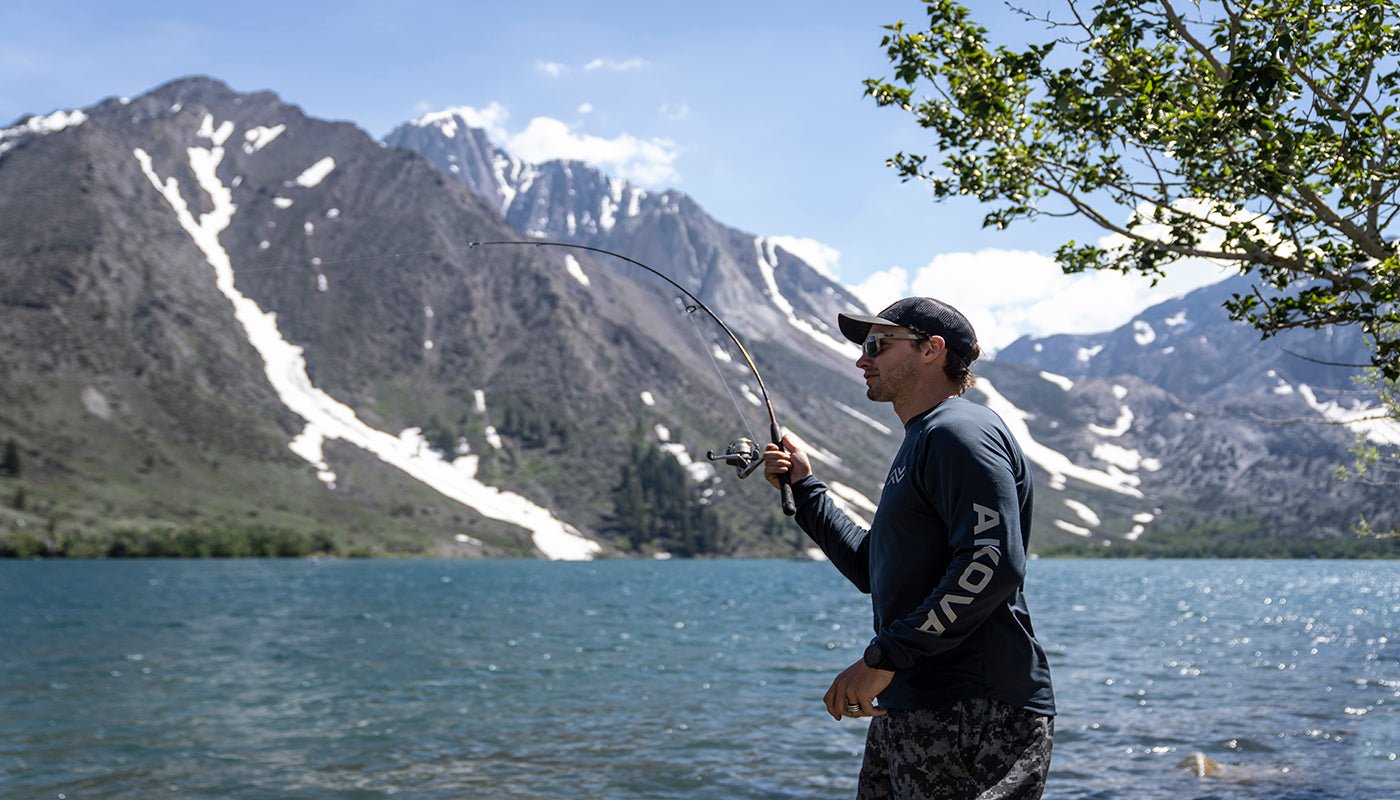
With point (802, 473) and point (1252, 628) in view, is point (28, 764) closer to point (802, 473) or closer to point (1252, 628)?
point (802, 473)

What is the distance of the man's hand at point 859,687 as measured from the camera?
4.95m

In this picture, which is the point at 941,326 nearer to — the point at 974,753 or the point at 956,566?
the point at 956,566

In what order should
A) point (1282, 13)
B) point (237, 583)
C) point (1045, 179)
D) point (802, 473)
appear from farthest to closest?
1. point (237, 583)
2. point (1045, 179)
3. point (1282, 13)
4. point (802, 473)

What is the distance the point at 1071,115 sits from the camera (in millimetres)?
12266

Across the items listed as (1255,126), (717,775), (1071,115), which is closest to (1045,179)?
(1071,115)

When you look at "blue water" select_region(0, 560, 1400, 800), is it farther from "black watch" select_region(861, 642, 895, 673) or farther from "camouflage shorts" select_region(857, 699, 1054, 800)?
"black watch" select_region(861, 642, 895, 673)

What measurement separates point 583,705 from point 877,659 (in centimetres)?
2678

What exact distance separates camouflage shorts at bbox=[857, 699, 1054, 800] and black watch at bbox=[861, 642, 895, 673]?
404mm

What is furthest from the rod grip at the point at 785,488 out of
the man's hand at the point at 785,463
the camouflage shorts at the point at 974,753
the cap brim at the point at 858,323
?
the camouflage shorts at the point at 974,753

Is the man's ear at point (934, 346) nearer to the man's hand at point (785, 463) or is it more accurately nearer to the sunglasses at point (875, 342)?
the sunglasses at point (875, 342)

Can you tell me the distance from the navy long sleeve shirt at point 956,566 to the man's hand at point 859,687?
14 cm

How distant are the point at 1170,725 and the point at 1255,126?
20214mm

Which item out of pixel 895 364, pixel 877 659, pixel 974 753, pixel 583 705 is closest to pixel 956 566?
pixel 877 659

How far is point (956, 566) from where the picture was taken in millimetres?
4684
